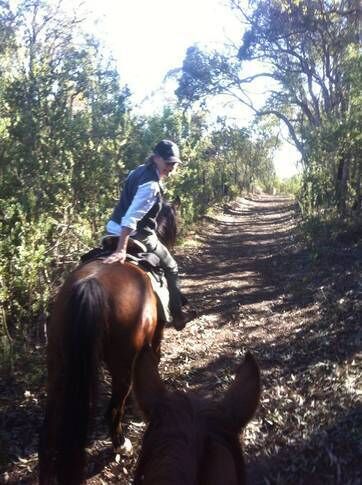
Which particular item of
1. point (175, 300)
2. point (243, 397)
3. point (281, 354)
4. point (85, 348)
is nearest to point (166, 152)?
point (175, 300)

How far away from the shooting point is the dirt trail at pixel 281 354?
3824 mm

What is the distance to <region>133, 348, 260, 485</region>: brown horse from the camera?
137 cm

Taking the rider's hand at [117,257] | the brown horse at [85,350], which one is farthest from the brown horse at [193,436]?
the rider's hand at [117,257]

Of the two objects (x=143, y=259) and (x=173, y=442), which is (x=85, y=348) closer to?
(x=143, y=259)

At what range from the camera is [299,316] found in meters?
7.44

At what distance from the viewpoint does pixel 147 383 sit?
180 centimetres

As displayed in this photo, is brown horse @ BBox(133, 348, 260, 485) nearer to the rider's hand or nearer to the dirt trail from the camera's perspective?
the rider's hand

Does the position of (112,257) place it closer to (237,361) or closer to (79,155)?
(237,361)

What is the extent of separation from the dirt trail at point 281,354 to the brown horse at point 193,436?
231 centimetres

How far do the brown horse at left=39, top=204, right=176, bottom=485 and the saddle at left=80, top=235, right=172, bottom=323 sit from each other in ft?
1.07

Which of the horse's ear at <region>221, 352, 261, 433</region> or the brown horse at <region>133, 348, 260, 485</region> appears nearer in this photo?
the brown horse at <region>133, 348, 260, 485</region>

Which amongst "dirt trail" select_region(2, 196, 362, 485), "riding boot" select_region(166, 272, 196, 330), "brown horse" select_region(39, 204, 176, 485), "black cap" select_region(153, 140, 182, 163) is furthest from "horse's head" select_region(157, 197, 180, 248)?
"dirt trail" select_region(2, 196, 362, 485)

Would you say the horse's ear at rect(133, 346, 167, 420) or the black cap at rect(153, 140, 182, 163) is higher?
the black cap at rect(153, 140, 182, 163)

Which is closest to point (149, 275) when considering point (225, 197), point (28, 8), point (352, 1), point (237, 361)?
point (237, 361)
